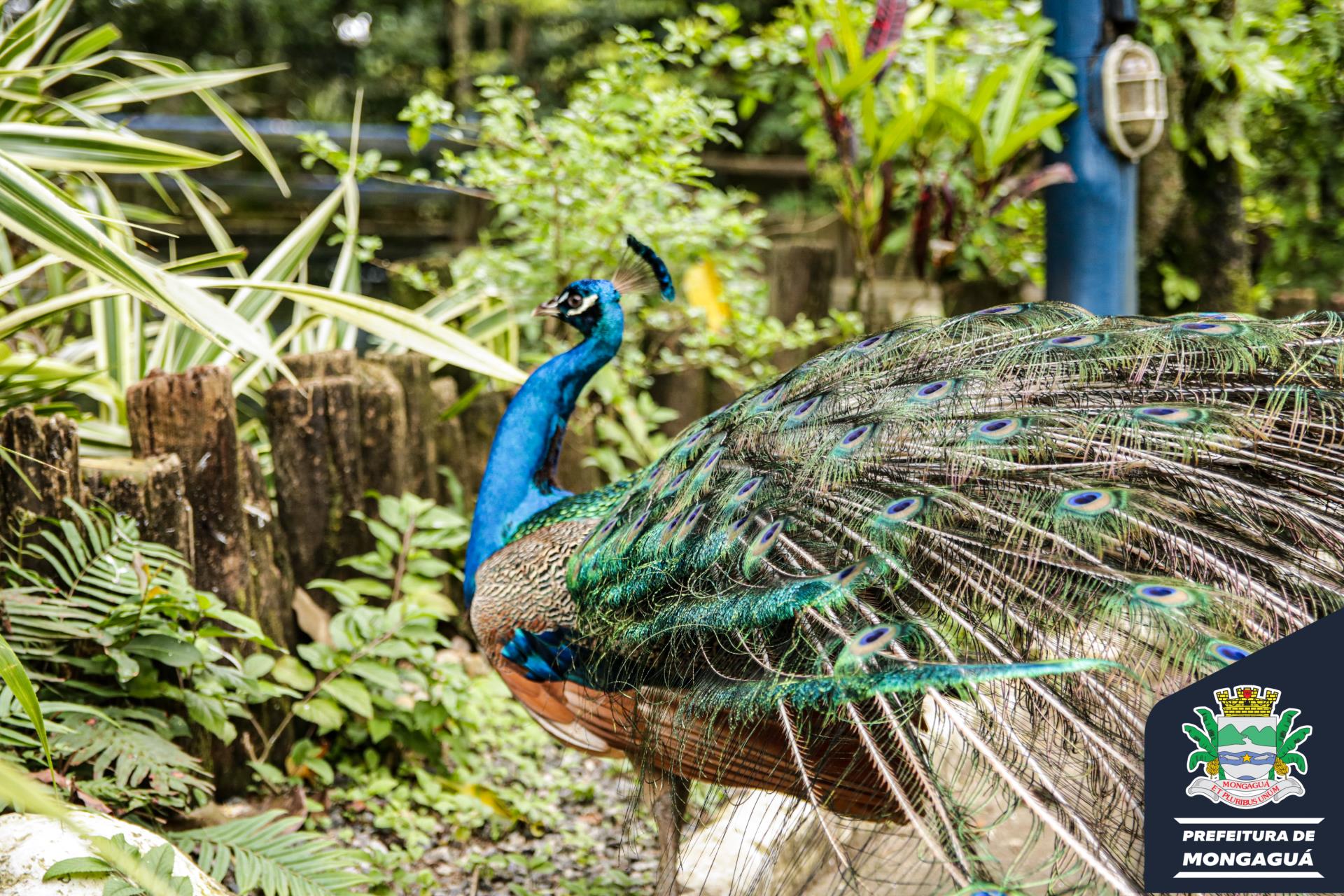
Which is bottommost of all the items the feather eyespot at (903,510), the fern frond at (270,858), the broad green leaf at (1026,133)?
the fern frond at (270,858)

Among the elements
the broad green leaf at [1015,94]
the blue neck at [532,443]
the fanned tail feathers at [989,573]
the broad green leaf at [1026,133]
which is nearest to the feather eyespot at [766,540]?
the fanned tail feathers at [989,573]

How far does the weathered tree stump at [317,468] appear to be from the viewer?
3.16 meters

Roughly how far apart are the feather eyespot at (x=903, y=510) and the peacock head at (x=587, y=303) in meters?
1.18

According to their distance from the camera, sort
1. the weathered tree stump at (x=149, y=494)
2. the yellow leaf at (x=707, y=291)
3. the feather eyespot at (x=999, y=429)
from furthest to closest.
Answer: the yellow leaf at (x=707, y=291)
the weathered tree stump at (x=149, y=494)
the feather eyespot at (x=999, y=429)

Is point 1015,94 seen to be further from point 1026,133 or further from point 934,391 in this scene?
point 934,391

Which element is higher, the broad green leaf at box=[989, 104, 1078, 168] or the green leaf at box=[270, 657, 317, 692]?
the broad green leaf at box=[989, 104, 1078, 168]

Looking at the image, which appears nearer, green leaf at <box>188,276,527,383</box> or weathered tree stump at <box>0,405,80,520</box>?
weathered tree stump at <box>0,405,80,520</box>

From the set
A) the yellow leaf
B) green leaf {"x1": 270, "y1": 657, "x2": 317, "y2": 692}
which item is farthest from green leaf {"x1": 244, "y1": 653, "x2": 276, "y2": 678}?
the yellow leaf

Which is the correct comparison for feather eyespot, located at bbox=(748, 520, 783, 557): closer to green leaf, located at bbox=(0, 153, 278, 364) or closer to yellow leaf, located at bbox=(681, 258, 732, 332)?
green leaf, located at bbox=(0, 153, 278, 364)

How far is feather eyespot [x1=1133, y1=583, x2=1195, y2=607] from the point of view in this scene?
161 cm

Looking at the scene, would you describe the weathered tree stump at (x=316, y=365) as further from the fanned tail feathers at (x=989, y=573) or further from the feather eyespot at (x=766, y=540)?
the feather eyespot at (x=766, y=540)

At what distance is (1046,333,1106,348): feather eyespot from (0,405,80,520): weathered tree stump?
2041mm

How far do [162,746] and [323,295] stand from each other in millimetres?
1188

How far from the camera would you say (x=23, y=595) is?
2.39 m
